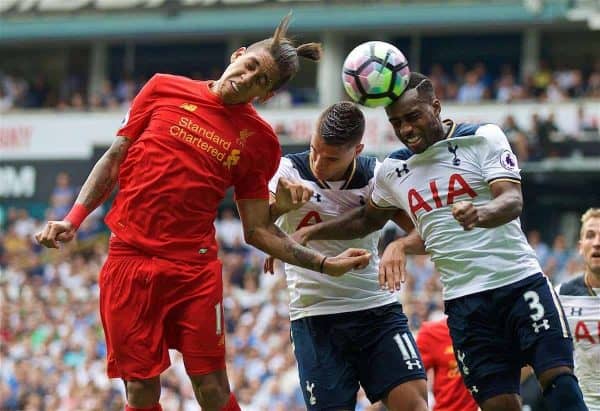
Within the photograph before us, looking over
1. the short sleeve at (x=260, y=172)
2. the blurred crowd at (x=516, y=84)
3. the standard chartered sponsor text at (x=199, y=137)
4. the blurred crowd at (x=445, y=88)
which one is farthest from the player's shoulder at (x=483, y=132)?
the blurred crowd at (x=445, y=88)

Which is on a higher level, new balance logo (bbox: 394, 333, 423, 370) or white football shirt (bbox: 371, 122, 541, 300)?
white football shirt (bbox: 371, 122, 541, 300)

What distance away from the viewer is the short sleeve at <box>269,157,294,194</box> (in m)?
7.95

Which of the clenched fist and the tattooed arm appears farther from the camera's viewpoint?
the tattooed arm

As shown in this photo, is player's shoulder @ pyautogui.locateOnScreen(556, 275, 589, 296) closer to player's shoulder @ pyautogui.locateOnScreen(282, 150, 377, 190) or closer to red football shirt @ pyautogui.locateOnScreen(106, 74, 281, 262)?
player's shoulder @ pyautogui.locateOnScreen(282, 150, 377, 190)

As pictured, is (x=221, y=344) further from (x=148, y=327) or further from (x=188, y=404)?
(x=188, y=404)

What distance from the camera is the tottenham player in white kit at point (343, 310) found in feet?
25.6

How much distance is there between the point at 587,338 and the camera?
28.6 ft

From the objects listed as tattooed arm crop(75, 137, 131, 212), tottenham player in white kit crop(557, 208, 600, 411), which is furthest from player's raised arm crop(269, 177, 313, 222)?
tottenham player in white kit crop(557, 208, 600, 411)

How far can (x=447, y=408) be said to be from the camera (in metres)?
9.11

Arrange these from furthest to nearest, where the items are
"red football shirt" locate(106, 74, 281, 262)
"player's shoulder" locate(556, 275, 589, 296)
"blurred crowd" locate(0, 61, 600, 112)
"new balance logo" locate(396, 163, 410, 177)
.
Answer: "blurred crowd" locate(0, 61, 600, 112), "player's shoulder" locate(556, 275, 589, 296), "new balance logo" locate(396, 163, 410, 177), "red football shirt" locate(106, 74, 281, 262)

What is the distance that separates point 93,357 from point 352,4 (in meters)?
13.7

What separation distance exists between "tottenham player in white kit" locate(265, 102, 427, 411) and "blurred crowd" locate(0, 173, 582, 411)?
2990 mm

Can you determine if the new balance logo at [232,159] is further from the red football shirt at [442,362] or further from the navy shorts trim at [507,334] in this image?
the red football shirt at [442,362]

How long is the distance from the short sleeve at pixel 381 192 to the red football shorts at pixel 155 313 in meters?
1.24
